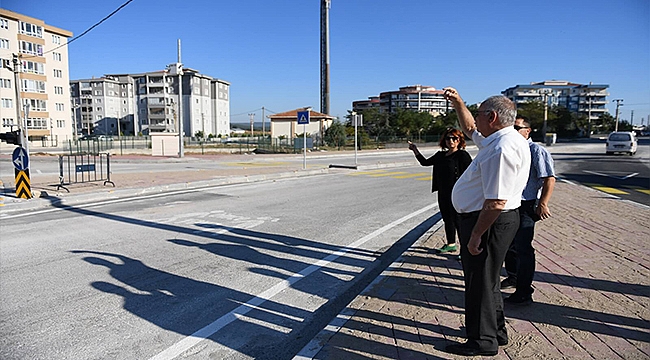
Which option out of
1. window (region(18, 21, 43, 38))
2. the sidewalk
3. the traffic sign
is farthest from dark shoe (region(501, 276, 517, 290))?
window (region(18, 21, 43, 38))

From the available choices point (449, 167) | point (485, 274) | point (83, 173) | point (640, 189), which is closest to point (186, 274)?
point (449, 167)

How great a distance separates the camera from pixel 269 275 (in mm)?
5352

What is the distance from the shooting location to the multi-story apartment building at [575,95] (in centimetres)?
13738

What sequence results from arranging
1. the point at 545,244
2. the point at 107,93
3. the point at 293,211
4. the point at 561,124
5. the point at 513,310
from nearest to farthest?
the point at 513,310, the point at 545,244, the point at 293,211, the point at 561,124, the point at 107,93

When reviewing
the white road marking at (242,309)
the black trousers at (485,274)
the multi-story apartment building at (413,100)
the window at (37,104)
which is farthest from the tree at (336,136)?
the multi-story apartment building at (413,100)

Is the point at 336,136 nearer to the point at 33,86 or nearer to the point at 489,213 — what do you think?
the point at 33,86

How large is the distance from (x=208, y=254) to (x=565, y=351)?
4619mm

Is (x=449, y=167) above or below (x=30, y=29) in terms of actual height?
below

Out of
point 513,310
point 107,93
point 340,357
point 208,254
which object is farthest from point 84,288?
point 107,93

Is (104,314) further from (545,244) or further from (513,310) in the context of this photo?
(545,244)

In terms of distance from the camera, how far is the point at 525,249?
4184 millimetres

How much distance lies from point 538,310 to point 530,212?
944 millimetres

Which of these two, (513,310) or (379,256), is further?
(379,256)

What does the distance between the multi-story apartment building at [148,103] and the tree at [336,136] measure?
175ft
